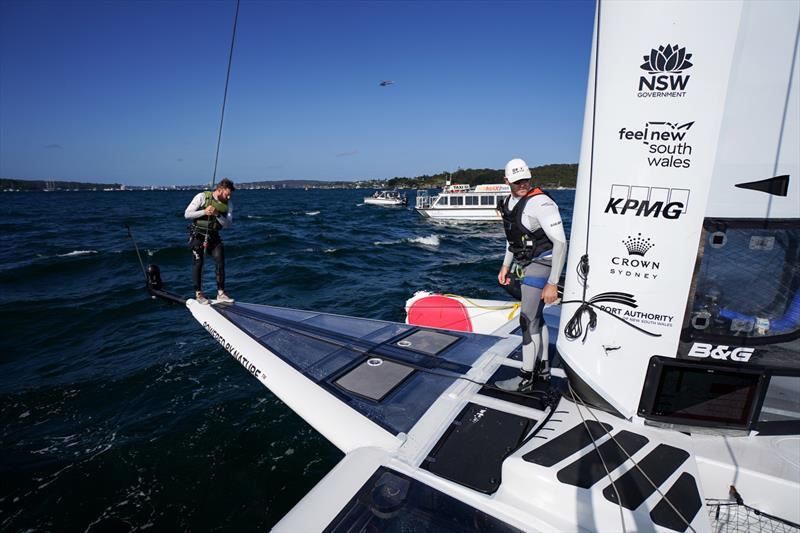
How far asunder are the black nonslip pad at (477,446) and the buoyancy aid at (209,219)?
479 cm

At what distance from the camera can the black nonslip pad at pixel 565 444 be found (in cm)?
244

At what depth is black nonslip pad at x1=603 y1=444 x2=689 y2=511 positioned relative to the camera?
2.17m

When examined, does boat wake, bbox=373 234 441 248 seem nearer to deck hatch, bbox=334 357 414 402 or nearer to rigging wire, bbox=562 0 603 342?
deck hatch, bbox=334 357 414 402

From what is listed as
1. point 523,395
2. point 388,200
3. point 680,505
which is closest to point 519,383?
point 523,395


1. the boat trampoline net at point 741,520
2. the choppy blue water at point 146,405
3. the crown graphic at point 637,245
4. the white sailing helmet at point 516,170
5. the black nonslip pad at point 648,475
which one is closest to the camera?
the black nonslip pad at point 648,475

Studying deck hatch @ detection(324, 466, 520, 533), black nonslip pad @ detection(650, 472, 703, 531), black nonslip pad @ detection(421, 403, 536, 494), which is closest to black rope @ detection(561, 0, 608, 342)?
black nonslip pad @ detection(421, 403, 536, 494)

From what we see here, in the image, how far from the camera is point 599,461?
242cm

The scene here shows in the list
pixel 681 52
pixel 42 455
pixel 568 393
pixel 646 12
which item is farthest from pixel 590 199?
pixel 42 455

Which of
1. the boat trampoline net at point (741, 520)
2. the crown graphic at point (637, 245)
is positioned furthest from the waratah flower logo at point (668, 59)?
the boat trampoline net at point (741, 520)

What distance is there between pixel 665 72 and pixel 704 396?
7.51ft

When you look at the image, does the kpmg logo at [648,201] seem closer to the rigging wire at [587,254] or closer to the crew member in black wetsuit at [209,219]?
the rigging wire at [587,254]

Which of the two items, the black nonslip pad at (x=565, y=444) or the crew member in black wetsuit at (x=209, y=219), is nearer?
the black nonslip pad at (x=565, y=444)

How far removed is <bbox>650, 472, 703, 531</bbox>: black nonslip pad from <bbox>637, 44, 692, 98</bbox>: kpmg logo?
2447 mm

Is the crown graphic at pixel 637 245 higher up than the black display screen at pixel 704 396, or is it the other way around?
the crown graphic at pixel 637 245
